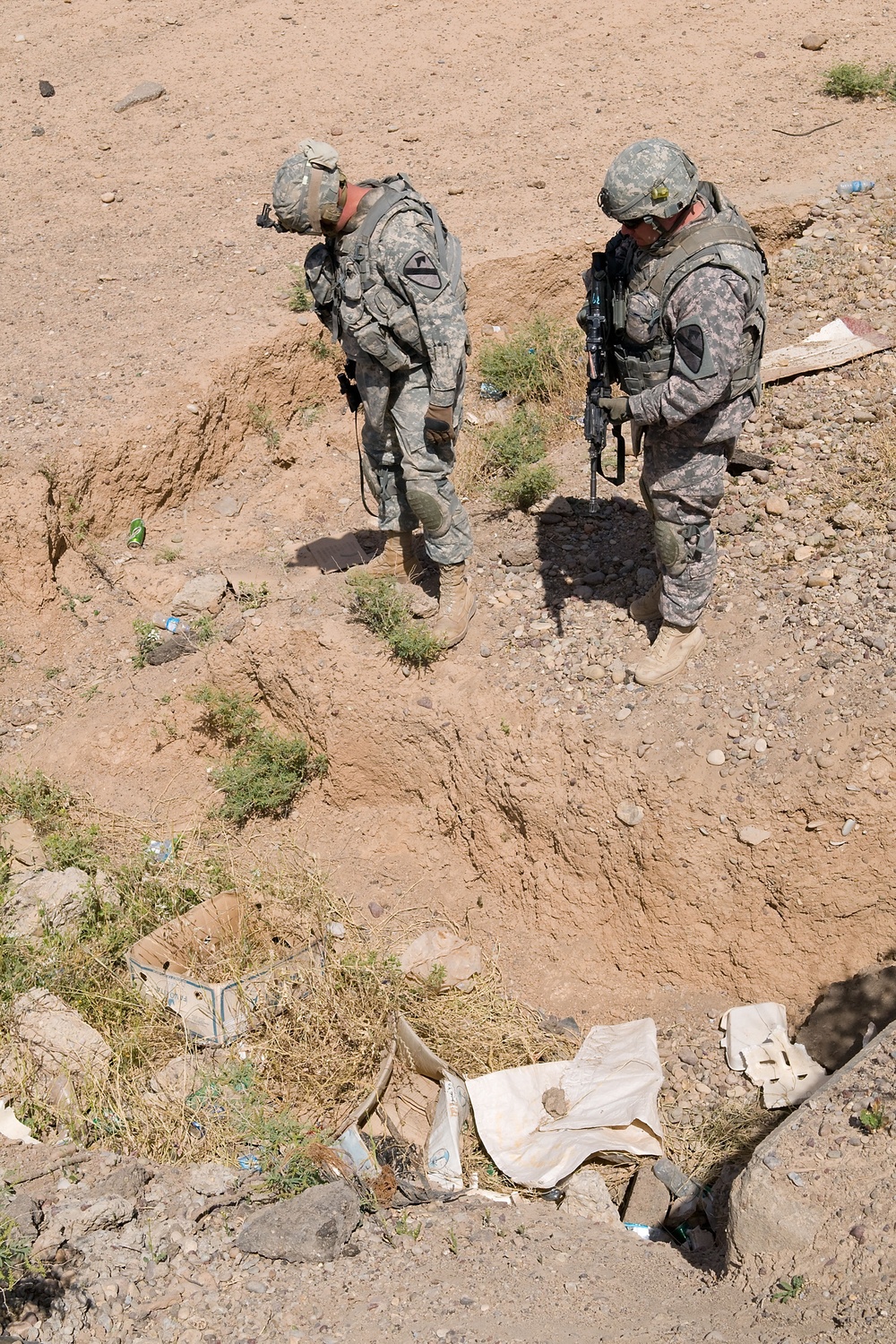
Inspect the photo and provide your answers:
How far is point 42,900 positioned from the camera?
4.31m

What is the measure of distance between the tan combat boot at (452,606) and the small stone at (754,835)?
1415mm

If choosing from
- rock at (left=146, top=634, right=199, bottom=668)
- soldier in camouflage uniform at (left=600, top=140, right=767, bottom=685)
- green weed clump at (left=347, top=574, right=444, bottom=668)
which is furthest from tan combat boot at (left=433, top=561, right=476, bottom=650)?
rock at (left=146, top=634, right=199, bottom=668)

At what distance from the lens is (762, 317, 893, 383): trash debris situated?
5594mm

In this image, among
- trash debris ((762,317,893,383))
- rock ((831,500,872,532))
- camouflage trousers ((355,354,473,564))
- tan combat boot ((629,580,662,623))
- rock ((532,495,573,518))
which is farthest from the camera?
trash debris ((762,317,893,383))

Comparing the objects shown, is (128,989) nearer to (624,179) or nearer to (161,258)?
(624,179)

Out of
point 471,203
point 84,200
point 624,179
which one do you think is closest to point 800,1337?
point 624,179

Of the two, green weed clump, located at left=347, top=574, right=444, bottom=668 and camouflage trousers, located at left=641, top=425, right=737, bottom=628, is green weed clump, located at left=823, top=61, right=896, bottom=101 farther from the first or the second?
green weed clump, located at left=347, top=574, right=444, bottom=668

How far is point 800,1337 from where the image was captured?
2.69 meters

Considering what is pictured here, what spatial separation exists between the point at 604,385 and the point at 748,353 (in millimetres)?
538

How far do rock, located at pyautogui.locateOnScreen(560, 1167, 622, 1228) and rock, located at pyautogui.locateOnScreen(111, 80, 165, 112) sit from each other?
26.4ft

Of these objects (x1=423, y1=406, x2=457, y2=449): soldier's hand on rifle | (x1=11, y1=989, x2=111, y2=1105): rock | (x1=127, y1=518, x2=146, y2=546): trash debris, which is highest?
(x1=423, y1=406, x2=457, y2=449): soldier's hand on rifle

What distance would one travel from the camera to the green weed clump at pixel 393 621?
15.2 ft

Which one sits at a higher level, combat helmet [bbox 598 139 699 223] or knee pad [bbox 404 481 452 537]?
combat helmet [bbox 598 139 699 223]

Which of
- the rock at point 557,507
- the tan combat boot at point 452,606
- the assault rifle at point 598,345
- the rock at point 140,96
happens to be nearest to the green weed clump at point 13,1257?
the tan combat boot at point 452,606
